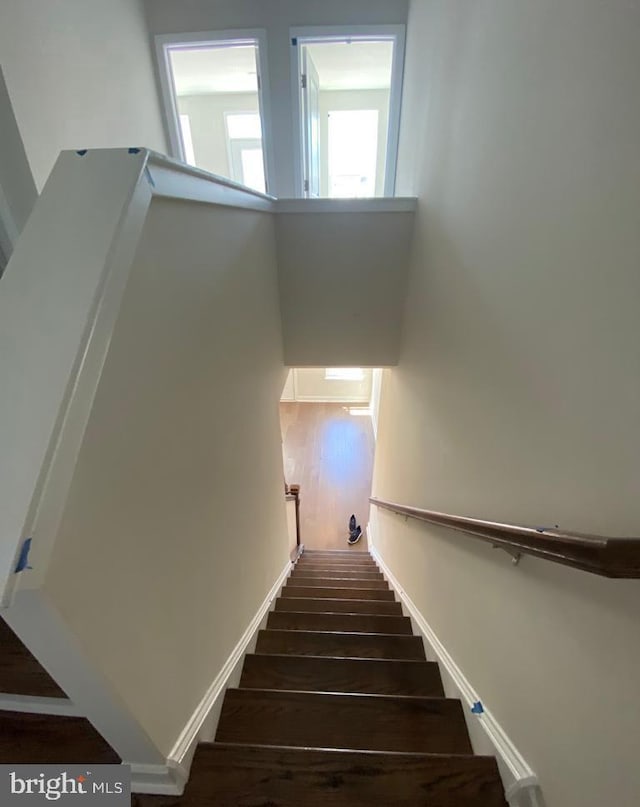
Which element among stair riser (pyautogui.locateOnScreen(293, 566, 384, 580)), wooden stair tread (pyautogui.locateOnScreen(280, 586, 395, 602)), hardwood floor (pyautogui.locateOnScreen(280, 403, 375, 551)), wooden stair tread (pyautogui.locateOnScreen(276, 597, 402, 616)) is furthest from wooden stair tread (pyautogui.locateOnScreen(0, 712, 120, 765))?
hardwood floor (pyautogui.locateOnScreen(280, 403, 375, 551))

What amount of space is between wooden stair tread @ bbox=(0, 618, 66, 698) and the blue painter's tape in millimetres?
698

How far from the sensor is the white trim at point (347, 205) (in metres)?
2.64

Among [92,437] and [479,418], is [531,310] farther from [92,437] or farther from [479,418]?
[92,437]

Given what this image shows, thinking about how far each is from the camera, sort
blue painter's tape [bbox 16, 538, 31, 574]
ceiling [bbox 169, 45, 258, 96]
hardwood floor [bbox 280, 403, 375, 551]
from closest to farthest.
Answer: blue painter's tape [bbox 16, 538, 31, 574], ceiling [bbox 169, 45, 258, 96], hardwood floor [bbox 280, 403, 375, 551]

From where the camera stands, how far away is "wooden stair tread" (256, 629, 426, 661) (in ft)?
6.06

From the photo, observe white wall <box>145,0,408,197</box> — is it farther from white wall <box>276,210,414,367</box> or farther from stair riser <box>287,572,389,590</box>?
stair riser <box>287,572,389,590</box>

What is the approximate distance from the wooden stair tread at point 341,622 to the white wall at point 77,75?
2.55m

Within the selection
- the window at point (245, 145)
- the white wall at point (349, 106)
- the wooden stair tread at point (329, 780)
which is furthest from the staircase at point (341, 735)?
the window at point (245, 145)

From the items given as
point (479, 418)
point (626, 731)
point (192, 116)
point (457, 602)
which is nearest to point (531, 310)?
point (479, 418)

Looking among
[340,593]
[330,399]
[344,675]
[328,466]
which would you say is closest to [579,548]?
[344,675]

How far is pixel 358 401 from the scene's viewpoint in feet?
23.8

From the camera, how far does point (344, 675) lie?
1619 mm

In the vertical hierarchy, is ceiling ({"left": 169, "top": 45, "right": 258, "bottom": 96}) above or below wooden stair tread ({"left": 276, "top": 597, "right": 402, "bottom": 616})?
above

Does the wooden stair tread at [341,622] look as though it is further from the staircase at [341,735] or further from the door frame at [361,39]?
the door frame at [361,39]
